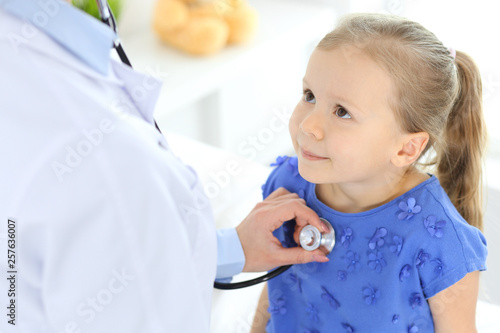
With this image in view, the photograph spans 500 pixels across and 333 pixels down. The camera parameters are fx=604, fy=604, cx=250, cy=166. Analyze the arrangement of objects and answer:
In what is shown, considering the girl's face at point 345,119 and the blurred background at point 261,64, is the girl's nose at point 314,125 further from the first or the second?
the blurred background at point 261,64

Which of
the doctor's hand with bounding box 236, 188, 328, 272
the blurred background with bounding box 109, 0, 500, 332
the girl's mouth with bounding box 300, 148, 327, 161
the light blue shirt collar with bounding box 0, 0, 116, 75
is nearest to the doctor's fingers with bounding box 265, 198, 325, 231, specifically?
the doctor's hand with bounding box 236, 188, 328, 272

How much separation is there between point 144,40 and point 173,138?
0.88m

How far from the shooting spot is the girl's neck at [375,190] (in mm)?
1115

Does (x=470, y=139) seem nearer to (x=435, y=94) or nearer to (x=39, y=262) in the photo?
(x=435, y=94)

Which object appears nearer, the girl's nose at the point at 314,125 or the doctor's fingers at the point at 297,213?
the girl's nose at the point at 314,125

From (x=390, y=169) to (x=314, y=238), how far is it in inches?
7.4

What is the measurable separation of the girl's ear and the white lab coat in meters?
0.35

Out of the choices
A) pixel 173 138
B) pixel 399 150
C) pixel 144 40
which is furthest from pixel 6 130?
pixel 144 40

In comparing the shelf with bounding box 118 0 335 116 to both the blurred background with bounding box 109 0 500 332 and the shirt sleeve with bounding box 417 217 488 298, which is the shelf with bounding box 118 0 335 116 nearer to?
the blurred background with bounding box 109 0 500 332

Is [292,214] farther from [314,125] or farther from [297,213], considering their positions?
[314,125]

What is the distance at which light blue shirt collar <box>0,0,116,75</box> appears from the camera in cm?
77

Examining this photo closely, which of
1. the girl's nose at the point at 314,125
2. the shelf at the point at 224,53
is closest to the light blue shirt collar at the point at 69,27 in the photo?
the girl's nose at the point at 314,125

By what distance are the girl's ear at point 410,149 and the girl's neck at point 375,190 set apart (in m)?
0.07

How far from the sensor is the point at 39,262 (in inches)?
31.9
